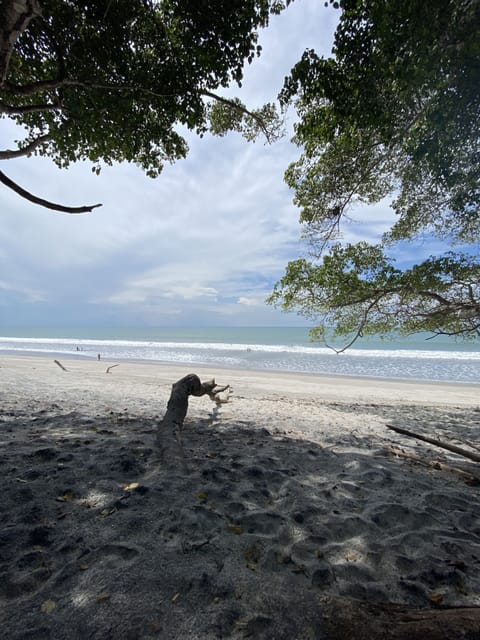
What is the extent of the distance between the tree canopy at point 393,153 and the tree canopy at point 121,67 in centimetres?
136

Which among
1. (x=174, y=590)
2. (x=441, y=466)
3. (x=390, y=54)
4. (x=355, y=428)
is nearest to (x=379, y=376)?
(x=355, y=428)

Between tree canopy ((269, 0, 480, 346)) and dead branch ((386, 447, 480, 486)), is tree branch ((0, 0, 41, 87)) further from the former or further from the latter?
dead branch ((386, 447, 480, 486))

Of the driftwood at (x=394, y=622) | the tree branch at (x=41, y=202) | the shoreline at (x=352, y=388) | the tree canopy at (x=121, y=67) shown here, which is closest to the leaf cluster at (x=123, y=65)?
the tree canopy at (x=121, y=67)

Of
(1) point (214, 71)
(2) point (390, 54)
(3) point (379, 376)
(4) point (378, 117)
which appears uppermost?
(1) point (214, 71)

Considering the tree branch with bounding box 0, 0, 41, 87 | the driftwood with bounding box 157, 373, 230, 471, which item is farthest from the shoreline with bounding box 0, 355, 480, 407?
the tree branch with bounding box 0, 0, 41, 87

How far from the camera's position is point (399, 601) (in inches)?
66.4

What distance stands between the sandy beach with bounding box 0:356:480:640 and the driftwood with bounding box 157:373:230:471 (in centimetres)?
15

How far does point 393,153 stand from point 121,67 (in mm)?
6020

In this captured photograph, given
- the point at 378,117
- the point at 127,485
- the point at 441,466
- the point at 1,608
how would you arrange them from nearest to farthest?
the point at 1,608
the point at 127,485
the point at 441,466
the point at 378,117

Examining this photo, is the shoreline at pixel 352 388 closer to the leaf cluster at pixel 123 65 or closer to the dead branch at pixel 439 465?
the dead branch at pixel 439 465

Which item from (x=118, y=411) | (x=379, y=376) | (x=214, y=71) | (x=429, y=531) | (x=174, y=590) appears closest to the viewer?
(x=174, y=590)

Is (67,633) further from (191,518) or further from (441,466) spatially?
(441,466)

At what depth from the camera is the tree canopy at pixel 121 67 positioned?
4.52 m

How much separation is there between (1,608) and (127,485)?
1.39 metres
